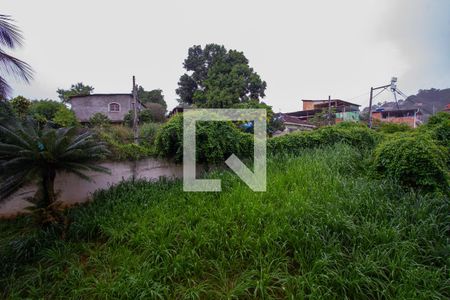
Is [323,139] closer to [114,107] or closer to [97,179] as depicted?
[97,179]

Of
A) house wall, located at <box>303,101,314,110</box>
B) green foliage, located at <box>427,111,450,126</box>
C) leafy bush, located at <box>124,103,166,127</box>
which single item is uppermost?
house wall, located at <box>303,101,314,110</box>

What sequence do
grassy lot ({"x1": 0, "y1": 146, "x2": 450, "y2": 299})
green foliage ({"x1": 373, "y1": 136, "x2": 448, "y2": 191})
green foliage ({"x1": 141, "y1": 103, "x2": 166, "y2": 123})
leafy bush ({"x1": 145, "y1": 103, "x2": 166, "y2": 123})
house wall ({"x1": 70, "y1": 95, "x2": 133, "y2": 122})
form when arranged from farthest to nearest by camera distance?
house wall ({"x1": 70, "y1": 95, "x2": 133, "y2": 122}) → leafy bush ({"x1": 145, "y1": 103, "x2": 166, "y2": 123}) → green foliage ({"x1": 141, "y1": 103, "x2": 166, "y2": 123}) → green foliage ({"x1": 373, "y1": 136, "x2": 448, "y2": 191}) → grassy lot ({"x1": 0, "y1": 146, "x2": 450, "y2": 299})

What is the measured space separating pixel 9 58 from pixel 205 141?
14.6 ft

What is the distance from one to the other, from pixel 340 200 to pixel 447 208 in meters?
1.39

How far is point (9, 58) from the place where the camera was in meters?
4.28

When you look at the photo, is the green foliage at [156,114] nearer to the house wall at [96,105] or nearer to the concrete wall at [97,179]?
the house wall at [96,105]

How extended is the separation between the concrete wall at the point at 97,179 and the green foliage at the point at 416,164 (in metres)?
3.93

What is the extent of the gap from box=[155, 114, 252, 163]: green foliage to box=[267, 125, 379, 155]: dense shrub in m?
1.15

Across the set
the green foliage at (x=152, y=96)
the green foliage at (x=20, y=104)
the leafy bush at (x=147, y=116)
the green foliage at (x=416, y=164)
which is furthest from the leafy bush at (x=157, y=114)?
the green foliage at (x=416, y=164)

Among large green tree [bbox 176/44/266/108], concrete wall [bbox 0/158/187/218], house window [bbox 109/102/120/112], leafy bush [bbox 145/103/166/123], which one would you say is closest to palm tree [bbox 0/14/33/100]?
concrete wall [bbox 0/158/187/218]

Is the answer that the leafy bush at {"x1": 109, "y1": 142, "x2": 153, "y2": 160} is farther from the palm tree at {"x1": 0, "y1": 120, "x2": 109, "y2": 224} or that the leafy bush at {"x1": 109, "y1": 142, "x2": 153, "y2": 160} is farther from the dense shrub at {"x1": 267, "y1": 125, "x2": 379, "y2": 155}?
the dense shrub at {"x1": 267, "y1": 125, "x2": 379, "y2": 155}

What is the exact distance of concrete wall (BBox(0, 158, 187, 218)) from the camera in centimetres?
441

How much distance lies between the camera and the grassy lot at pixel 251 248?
2057 millimetres

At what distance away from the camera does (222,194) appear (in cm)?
369
